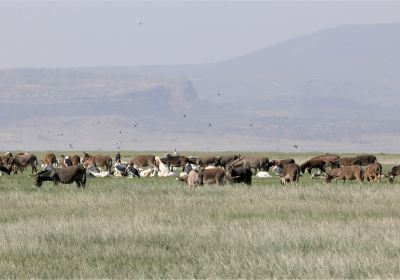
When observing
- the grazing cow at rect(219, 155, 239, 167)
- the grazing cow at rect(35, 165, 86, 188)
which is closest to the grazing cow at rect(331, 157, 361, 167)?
the grazing cow at rect(219, 155, 239, 167)

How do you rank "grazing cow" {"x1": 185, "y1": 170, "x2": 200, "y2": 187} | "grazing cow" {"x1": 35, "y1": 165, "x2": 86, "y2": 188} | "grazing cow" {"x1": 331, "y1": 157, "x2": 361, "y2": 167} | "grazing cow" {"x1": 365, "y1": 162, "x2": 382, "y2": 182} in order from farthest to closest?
"grazing cow" {"x1": 331, "y1": 157, "x2": 361, "y2": 167} → "grazing cow" {"x1": 365, "y1": 162, "x2": 382, "y2": 182} → "grazing cow" {"x1": 185, "y1": 170, "x2": 200, "y2": 187} → "grazing cow" {"x1": 35, "y1": 165, "x2": 86, "y2": 188}

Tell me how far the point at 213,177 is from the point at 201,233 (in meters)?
13.0

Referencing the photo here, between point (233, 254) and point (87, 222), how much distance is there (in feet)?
17.9

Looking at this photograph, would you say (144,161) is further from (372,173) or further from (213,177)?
(213,177)

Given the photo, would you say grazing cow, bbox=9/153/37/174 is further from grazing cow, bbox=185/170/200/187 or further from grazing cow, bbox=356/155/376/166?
grazing cow, bbox=356/155/376/166

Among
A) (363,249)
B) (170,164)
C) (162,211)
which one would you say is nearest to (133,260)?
(363,249)

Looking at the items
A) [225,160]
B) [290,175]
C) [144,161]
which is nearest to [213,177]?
[290,175]

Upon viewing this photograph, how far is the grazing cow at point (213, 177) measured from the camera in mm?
32531

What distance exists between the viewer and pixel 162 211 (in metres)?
24.4

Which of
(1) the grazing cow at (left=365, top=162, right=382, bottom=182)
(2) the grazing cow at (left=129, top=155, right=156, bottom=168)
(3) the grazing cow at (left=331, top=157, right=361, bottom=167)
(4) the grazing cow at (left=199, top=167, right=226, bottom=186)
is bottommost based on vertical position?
(2) the grazing cow at (left=129, top=155, right=156, bottom=168)

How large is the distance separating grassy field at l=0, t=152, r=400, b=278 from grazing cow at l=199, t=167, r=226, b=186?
8.46ft

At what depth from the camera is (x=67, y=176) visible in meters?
32.3

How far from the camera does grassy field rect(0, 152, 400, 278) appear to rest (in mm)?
15758

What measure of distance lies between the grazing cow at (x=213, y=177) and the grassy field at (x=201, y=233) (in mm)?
2579
